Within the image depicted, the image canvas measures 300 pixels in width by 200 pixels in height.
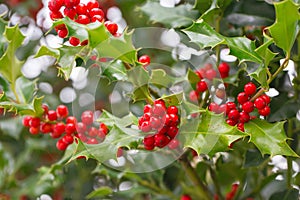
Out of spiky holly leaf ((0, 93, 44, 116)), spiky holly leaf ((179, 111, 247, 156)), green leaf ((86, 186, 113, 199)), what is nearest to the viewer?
spiky holly leaf ((179, 111, 247, 156))

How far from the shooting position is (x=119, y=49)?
0.76 m

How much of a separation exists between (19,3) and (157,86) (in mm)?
773

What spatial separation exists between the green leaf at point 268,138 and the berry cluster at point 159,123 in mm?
120

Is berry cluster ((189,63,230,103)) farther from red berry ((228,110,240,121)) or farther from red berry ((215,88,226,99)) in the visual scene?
red berry ((228,110,240,121))

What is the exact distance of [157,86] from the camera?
3.22 feet

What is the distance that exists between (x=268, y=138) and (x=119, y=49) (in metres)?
0.27

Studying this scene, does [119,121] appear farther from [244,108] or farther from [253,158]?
[253,158]

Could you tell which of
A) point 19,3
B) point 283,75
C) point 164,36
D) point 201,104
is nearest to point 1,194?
point 19,3

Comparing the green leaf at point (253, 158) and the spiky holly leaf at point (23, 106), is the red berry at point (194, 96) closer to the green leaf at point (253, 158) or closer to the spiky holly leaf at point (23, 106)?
the green leaf at point (253, 158)

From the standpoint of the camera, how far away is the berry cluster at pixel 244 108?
2.65 feet

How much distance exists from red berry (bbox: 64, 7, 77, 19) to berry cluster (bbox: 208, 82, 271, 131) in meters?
0.26

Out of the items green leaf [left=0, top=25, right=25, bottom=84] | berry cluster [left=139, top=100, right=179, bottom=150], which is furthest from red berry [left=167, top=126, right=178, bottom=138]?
green leaf [left=0, top=25, right=25, bottom=84]

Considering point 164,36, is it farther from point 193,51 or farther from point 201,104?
point 201,104

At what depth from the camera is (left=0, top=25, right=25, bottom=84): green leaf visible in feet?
3.00
